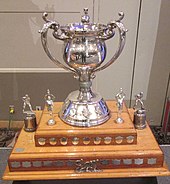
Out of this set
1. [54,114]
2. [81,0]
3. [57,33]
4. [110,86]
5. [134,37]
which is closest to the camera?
[57,33]

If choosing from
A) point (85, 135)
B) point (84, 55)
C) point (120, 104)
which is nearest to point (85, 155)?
point (85, 135)

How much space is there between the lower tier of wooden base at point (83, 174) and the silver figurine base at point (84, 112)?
0.17m

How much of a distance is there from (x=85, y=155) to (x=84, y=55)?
0.34 m

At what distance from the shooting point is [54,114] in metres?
1.03

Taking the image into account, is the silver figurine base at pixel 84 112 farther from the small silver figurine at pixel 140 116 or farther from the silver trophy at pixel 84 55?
the small silver figurine at pixel 140 116

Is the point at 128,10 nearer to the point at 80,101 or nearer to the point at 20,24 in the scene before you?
the point at 20,24

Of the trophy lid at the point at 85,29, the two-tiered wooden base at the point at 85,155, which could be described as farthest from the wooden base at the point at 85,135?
the trophy lid at the point at 85,29

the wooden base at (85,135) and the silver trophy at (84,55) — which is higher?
the silver trophy at (84,55)

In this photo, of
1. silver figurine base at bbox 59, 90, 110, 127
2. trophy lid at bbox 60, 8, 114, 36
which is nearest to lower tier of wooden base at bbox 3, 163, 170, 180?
silver figurine base at bbox 59, 90, 110, 127

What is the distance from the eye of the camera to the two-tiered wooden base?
875 mm

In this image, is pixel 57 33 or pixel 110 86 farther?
pixel 110 86

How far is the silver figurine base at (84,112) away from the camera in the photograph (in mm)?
934

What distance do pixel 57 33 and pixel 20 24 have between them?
3.53ft

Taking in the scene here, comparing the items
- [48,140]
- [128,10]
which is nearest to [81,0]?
[128,10]
